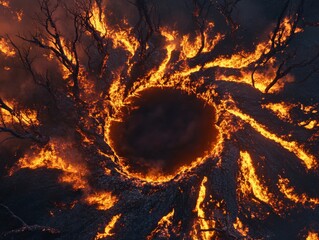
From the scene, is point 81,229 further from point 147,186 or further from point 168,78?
point 168,78

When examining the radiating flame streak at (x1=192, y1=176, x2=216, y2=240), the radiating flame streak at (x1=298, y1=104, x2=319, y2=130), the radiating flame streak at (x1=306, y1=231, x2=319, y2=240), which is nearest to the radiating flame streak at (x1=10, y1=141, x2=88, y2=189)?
the radiating flame streak at (x1=192, y1=176, x2=216, y2=240)

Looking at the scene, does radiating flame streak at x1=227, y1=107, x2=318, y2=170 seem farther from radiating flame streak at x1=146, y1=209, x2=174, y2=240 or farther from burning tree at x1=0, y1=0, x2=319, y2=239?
radiating flame streak at x1=146, y1=209, x2=174, y2=240

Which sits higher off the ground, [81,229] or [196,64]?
[196,64]

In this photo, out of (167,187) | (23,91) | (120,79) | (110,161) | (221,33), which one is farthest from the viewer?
(221,33)

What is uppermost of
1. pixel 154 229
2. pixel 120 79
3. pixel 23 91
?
pixel 120 79

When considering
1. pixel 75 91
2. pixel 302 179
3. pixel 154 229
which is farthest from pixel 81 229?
pixel 302 179

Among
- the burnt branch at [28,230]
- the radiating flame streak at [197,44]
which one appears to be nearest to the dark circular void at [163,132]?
the radiating flame streak at [197,44]

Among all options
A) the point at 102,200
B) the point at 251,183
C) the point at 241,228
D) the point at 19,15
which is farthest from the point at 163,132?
the point at 19,15
